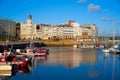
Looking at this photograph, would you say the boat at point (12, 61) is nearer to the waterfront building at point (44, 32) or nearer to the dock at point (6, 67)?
the dock at point (6, 67)

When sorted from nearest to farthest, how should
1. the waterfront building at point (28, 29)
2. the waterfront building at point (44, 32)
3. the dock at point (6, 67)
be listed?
the dock at point (6, 67), the waterfront building at point (44, 32), the waterfront building at point (28, 29)

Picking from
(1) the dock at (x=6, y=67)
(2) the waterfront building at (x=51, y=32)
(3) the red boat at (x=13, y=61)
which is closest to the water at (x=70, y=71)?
(3) the red boat at (x=13, y=61)

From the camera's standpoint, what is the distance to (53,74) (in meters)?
26.2

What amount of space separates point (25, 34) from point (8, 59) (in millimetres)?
120596

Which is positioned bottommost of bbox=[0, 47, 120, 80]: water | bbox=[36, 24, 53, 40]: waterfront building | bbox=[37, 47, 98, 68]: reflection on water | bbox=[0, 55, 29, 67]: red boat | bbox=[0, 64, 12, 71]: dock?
bbox=[0, 47, 120, 80]: water

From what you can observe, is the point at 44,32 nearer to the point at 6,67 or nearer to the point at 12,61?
the point at 12,61

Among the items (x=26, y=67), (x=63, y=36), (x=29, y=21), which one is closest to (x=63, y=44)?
(x=63, y=36)

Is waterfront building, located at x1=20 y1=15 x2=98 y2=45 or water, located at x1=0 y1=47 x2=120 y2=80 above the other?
waterfront building, located at x1=20 y1=15 x2=98 y2=45

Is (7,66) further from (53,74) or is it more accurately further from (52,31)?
(52,31)

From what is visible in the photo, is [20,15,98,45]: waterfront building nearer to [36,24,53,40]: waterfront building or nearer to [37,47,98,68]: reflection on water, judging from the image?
[36,24,53,40]: waterfront building

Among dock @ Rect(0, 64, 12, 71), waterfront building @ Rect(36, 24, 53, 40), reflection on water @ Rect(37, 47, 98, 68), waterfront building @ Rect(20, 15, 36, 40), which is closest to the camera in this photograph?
dock @ Rect(0, 64, 12, 71)

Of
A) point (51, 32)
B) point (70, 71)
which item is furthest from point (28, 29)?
point (70, 71)

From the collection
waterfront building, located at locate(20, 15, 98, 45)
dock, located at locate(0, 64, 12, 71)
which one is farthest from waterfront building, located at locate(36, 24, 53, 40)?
dock, located at locate(0, 64, 12, 71)

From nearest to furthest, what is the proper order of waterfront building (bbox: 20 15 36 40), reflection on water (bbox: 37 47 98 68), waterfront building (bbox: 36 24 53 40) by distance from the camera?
reflection on water (bbox: 37 47 98 68)
waterfront building (bbox: 36 24 53 40)
waterfront building (bbox: 20 15 36 40)
